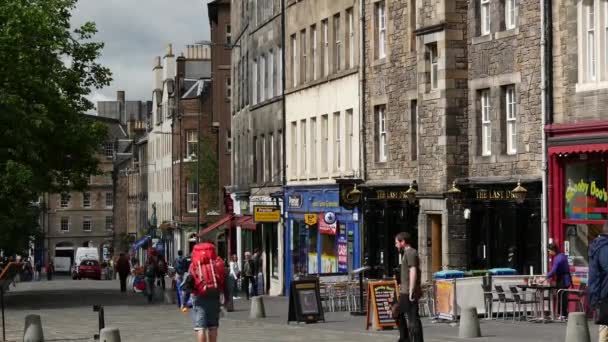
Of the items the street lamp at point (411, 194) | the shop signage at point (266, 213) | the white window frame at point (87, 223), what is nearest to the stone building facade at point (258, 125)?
the shop signage at point (266, 213)

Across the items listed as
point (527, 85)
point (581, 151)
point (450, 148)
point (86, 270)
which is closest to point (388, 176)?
point (450, 148)

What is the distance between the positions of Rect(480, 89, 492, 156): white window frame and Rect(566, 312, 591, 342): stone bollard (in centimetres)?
1718

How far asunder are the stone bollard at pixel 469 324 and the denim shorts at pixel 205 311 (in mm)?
7941

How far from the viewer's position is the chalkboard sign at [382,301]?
31.5 metres

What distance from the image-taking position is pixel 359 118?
4922cm

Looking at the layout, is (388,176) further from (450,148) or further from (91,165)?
(91,165)

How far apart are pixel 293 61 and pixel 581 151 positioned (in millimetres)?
27286

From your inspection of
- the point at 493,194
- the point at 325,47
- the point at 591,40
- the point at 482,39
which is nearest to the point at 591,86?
the point at 591,40

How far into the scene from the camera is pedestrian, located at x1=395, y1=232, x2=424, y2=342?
79.0 feet

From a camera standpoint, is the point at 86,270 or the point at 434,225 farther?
the point at 86,270

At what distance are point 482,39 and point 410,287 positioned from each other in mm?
16328

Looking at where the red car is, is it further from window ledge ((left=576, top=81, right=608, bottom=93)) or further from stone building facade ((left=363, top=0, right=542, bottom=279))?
window ledge ((left=576, top=81, right=608, bottom=93))

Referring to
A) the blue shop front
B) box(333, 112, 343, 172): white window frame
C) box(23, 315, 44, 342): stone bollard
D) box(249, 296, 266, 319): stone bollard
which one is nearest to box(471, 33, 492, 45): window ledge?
box(249, 296, 266, 319): stone bollard

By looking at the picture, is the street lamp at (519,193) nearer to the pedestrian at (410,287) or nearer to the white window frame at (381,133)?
the white window frame at (381,133)
